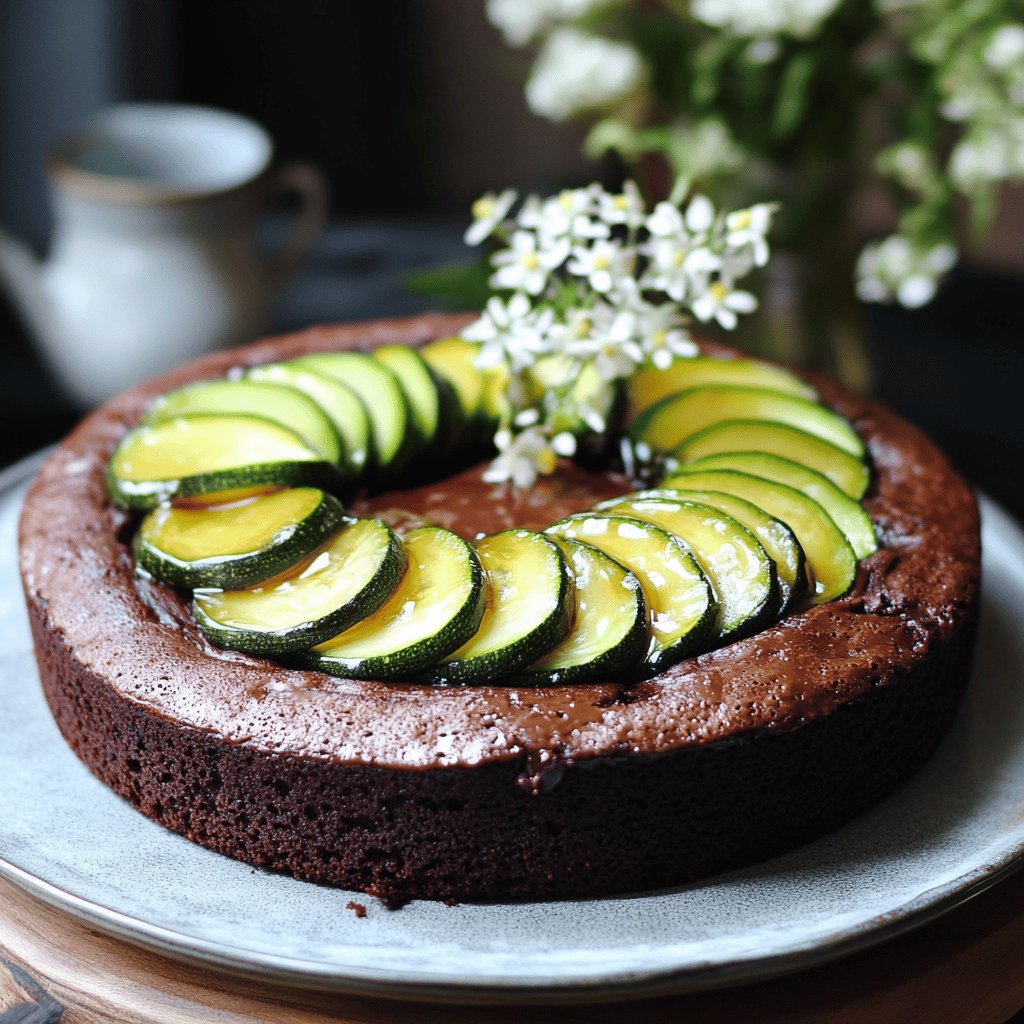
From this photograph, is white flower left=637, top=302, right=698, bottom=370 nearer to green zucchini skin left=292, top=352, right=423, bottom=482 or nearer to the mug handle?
green zucchini skin left=292, top=352, right=423, bottom=482

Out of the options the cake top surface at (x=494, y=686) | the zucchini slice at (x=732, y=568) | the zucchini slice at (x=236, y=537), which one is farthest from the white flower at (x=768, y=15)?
the zucchini slice at (x=236, y=537)

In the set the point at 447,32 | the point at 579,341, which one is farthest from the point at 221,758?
the point at 447,32

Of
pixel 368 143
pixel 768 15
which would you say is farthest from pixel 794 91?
pixel 368 143

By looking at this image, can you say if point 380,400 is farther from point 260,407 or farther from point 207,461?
point 207,461

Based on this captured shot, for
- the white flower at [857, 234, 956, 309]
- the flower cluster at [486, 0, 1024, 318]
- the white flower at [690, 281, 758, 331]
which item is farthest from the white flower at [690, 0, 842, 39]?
the white flower at [690, 281, 758, 331]

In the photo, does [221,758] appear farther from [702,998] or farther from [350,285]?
[350,285]
